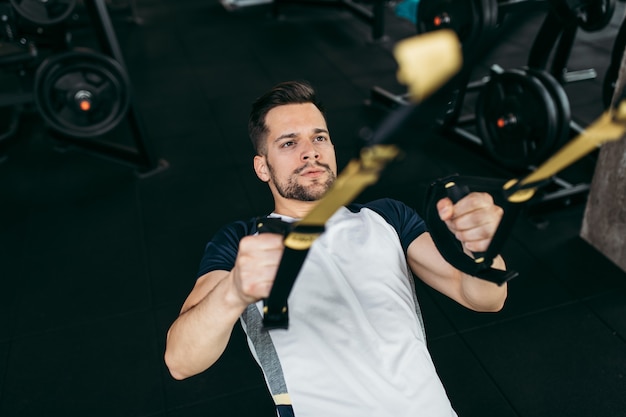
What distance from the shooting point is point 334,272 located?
121 cm

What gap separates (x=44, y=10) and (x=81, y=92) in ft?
2.53

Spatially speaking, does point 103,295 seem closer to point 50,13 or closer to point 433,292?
point 433,292

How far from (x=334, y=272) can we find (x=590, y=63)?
12.4ft

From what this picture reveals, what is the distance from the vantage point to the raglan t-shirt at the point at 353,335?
111 cm

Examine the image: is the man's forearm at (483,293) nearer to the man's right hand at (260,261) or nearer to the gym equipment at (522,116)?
the man's right hand at (260,261)

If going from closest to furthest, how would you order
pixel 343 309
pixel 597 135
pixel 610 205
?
pixel 597 135 < pixel 343 309 < pixel 610 205

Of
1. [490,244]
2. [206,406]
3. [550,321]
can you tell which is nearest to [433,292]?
→ [550,321]

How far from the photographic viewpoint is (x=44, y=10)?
301 cm

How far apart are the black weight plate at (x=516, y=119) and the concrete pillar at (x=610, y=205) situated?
24 cm

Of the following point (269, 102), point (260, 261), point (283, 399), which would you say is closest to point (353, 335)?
point (283, 399)

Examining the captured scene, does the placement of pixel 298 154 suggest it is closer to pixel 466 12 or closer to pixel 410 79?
pixel 410 79

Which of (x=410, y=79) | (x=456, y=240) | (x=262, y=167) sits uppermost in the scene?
(x=410, y=79)

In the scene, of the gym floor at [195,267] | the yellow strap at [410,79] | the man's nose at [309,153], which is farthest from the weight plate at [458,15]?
the yellow strap at [410,79]

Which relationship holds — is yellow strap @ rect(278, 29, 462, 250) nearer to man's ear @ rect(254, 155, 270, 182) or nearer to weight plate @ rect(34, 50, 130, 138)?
man's ear @ rect(254, 155, 270, 182)
